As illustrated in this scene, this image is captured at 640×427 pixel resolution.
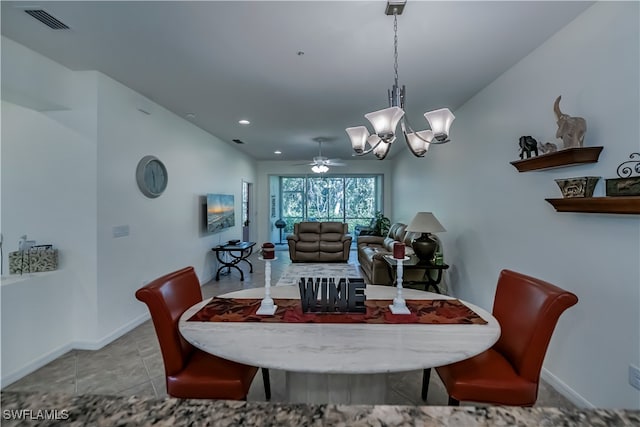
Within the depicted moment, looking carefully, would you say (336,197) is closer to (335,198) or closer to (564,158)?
(335,198)

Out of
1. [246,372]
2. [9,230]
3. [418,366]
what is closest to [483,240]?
[418,366]

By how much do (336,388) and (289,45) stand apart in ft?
7.78

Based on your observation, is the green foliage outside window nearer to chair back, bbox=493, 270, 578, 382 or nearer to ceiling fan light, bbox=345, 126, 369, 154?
ceiling fan light, bbox=345, 126, 369, 154

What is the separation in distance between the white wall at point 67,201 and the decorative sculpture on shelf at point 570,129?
3798mm

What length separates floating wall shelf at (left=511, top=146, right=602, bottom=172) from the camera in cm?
189

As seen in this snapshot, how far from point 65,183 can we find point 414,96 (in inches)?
145

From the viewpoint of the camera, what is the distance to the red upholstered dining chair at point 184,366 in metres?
1.54

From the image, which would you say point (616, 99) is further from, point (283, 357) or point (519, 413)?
point (283, 357)

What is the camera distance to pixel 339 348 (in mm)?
1353

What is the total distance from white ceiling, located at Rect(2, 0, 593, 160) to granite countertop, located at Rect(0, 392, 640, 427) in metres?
2.10

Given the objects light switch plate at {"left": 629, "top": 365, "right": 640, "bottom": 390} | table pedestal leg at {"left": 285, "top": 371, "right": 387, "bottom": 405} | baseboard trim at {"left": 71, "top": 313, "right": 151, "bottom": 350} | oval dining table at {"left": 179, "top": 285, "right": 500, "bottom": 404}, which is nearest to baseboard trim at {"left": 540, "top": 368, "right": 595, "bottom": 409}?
light switch plate at {"left": 629, "top": 365, "right": 640, "bottom": 390}

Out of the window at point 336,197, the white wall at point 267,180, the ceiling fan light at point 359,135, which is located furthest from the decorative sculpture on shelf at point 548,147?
the window at point 336,197

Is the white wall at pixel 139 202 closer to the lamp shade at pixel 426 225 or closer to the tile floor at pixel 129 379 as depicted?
the tile floor at pixel 129 379

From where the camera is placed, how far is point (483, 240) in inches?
131
